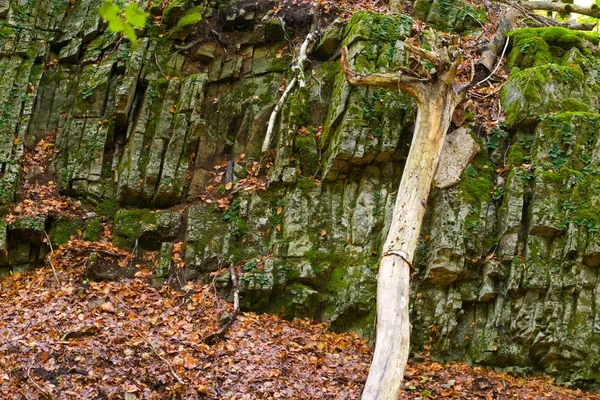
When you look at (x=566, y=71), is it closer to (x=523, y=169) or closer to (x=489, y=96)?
(x=489, y=96)

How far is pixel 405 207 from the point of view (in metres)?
8.80

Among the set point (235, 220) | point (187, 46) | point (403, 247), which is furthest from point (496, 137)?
point (187, 46)

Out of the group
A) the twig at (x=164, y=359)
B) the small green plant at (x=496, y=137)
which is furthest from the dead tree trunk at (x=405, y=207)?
the twig at (x=164, y=359)

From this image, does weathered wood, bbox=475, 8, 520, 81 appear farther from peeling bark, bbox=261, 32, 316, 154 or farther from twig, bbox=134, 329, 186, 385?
twig, bbox=134, 329, 186, 385

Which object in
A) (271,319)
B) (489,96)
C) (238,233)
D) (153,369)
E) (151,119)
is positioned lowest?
(153,369)

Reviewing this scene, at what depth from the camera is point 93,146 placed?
12.1 meters

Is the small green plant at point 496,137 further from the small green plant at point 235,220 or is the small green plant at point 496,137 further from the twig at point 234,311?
the twig at point 234,311

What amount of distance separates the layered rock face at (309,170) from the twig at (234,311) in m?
0.19

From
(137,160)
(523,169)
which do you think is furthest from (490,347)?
(137,160)

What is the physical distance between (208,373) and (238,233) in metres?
3.10

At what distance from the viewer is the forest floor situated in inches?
296

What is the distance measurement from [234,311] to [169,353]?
1399 mm

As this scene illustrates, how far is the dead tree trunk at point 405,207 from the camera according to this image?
727 centimetres

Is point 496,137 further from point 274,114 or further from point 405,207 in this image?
point 274,114
